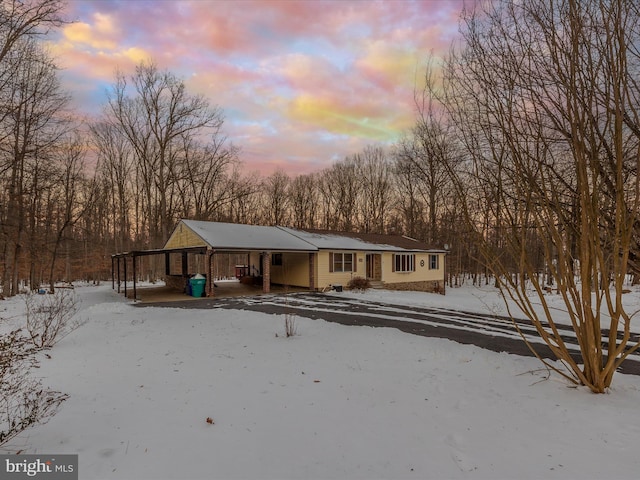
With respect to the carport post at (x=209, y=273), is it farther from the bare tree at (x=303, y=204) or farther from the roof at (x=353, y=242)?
the bare tree at (x=303, y=204)

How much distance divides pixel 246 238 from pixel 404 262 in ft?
36.0

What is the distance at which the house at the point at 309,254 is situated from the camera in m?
17.8

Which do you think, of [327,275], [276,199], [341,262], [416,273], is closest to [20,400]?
[327,275]

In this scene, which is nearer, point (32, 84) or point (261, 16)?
point (261, 16)

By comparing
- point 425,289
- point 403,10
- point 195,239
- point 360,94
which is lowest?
point 425,289

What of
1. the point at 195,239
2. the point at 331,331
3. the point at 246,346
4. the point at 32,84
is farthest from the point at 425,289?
the point at 32,84

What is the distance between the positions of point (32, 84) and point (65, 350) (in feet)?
53.1

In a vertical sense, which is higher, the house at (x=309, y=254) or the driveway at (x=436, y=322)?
the house at (x=309, y=254)

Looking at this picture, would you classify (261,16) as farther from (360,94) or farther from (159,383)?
(159,383)

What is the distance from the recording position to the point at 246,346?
22.6 feet

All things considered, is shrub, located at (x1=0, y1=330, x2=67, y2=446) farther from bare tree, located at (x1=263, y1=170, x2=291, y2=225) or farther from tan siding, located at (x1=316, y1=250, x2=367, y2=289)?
bare tree, located at (x1=263, y1=170, x2=291, y2=225)

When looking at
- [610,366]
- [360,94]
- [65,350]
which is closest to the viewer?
[610,366]

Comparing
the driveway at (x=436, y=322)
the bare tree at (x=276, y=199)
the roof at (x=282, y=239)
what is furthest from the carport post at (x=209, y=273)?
the bare tree at (x=276, y=199)
